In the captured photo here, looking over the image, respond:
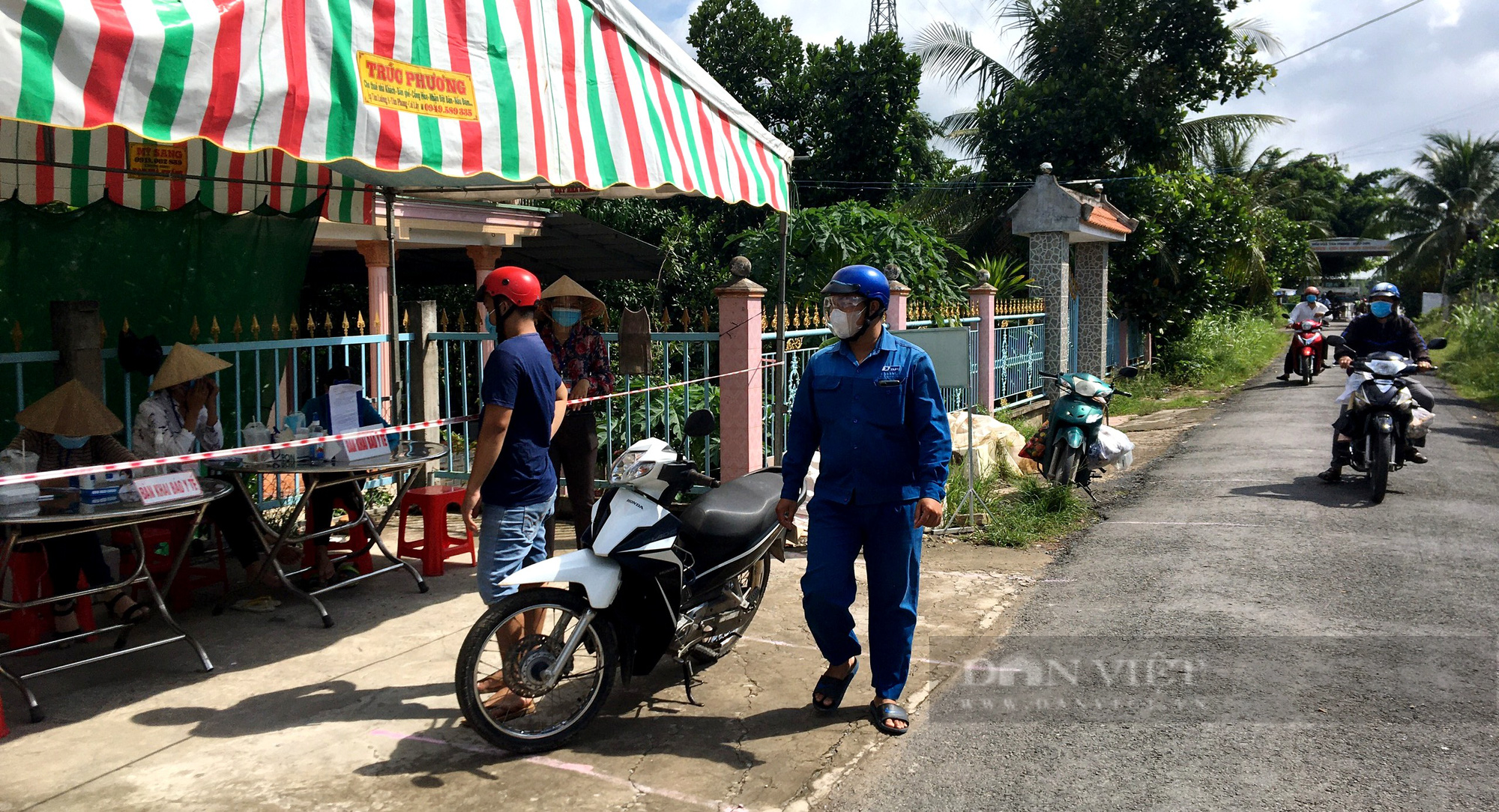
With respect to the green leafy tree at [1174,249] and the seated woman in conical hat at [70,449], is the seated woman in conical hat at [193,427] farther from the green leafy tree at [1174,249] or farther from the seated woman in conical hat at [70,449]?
the green leafy tree at [1174,249]

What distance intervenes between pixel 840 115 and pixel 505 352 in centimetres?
1717

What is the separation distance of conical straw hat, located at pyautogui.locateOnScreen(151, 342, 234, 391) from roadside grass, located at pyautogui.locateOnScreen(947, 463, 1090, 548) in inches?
184

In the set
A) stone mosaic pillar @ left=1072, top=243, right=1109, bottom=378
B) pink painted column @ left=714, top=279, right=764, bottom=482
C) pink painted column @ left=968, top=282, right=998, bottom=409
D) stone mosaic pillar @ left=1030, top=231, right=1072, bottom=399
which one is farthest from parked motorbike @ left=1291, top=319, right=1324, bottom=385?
pink painted column @ left=714, top=279, right=764, bottom=482

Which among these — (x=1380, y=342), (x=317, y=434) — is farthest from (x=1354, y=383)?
(x=317, y=434)

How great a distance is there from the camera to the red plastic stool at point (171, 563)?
5.14 m

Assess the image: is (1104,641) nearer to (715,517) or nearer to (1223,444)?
(715,517)

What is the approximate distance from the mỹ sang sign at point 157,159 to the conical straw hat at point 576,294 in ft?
6.82

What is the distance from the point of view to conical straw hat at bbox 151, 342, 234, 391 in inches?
203

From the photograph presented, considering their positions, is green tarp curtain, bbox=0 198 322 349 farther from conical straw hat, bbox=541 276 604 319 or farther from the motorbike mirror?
the motorbike mirror

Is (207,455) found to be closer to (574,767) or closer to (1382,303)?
(574,767)

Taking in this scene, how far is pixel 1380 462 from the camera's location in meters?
7.90

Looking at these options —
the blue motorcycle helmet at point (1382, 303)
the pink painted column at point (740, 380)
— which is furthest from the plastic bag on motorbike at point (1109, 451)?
the pink painted column at point (740, 380)

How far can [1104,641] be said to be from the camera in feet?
16.4

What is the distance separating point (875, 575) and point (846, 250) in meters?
6.04
